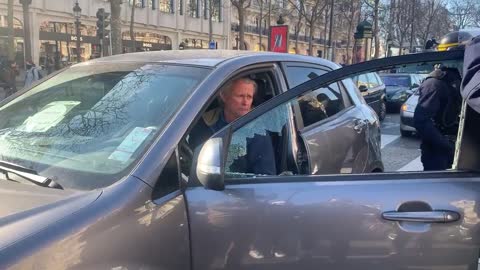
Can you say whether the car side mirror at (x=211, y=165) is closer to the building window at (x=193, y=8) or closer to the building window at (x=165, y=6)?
the building window at (x=165, y=6)

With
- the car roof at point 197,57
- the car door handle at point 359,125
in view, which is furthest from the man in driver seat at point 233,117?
the car door handle at point 359,125

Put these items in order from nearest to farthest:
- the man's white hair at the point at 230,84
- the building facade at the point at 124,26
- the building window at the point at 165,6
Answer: the man's white hair at the point at 230,84, the building facade at the point at 124,26, the building window at the point at 165,6

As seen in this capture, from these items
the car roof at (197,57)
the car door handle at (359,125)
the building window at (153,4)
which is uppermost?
the building window at (153,4)

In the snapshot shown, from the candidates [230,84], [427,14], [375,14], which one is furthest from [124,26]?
[230,84]

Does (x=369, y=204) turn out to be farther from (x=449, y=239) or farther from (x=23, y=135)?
(x=23, y=135)

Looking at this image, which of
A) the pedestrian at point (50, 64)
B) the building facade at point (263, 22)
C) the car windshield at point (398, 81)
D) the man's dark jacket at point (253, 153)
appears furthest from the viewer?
the building facade at point (263, 22)

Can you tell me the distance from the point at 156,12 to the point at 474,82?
41.2m

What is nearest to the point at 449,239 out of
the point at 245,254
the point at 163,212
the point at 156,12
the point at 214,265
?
the point at 245,254

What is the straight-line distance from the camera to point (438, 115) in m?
3.12

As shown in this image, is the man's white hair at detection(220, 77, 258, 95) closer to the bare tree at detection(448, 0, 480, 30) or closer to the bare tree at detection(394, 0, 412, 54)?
the bare tree at detection(394, 0, 412, 54)

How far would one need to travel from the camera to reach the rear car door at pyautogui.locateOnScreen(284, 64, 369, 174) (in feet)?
9.04

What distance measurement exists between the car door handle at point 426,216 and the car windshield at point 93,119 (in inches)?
40.6

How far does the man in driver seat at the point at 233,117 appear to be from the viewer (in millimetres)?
2279

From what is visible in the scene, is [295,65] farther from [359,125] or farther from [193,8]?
[193,8]
